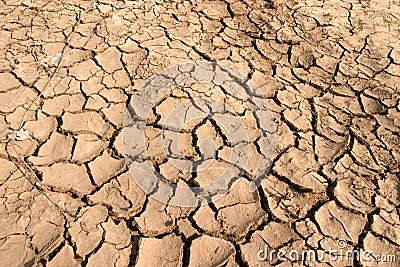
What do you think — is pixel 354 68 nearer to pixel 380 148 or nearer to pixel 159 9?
pixel 380 148

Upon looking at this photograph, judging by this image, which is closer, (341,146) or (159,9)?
(341,146)

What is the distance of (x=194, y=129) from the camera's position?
261cm

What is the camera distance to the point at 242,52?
3.18 m

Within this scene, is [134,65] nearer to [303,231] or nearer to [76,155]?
[76,155]

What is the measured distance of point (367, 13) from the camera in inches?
141

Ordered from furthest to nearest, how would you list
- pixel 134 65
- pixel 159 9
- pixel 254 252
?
pixel 159 9 < pixel 134 65 < pixel 254 252

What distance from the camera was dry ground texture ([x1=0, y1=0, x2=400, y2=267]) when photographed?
2.10 meters

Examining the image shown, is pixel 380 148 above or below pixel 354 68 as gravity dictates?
below

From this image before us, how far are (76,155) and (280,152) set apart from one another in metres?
1.25

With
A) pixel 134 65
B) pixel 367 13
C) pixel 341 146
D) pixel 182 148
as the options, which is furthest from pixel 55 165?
pixel 367 13

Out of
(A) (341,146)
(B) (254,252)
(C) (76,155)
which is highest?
(A) (341,146)

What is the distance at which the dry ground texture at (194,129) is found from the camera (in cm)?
210

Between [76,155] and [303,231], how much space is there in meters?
1.39

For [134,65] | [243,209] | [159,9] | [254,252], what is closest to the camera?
[254,252]
